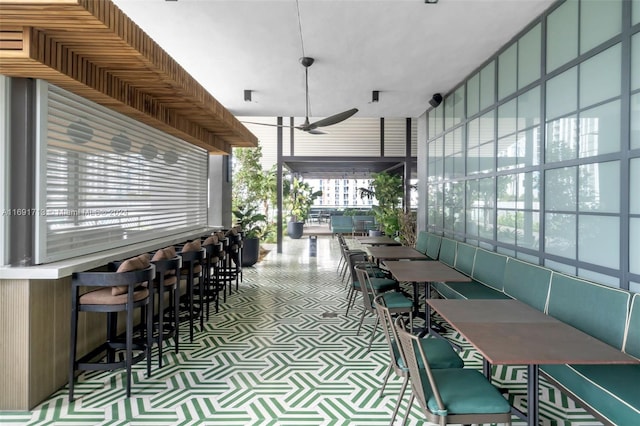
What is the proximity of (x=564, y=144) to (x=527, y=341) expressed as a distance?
216cm

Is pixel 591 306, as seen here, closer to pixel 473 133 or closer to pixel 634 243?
pixel 634 243

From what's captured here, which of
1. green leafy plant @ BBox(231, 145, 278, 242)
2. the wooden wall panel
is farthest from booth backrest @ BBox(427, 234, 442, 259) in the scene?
the wooden wall panel

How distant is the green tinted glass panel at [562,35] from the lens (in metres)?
3.23

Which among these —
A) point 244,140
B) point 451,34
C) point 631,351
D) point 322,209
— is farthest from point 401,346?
point 322,209

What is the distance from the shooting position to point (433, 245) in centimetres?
659

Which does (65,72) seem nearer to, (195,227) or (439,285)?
(195,227)

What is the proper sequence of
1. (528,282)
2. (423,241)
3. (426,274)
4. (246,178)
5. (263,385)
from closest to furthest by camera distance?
(263,385)
(528,282)
(426,274)
(423,241)
(246,178)

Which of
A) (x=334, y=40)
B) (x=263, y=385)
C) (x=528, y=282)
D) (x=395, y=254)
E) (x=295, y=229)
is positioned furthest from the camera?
(x=295, y=229)

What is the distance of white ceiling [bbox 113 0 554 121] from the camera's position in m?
3.59

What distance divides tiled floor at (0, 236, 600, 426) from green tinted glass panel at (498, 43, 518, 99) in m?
2.96

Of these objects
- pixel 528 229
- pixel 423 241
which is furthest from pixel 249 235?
pixel 528 229

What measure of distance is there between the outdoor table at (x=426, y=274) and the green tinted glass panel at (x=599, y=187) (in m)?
1.21

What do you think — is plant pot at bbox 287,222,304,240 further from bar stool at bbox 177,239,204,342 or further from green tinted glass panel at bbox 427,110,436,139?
bar stool at bbox 177,239,204,342

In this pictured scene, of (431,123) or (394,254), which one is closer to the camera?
(394,254)
